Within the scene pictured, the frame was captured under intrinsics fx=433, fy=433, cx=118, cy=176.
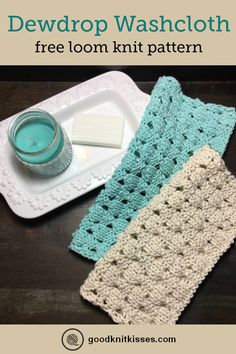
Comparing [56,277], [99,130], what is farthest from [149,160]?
[56,277]

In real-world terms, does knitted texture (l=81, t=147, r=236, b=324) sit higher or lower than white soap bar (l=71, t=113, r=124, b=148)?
lower

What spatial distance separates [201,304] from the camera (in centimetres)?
70

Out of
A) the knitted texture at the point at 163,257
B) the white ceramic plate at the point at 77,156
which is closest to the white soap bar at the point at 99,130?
the white ceramic plate at the point at 77,156

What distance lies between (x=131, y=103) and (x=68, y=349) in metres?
0.42

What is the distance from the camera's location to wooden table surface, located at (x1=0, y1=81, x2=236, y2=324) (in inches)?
27.5

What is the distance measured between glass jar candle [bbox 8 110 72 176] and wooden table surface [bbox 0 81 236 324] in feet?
0.27

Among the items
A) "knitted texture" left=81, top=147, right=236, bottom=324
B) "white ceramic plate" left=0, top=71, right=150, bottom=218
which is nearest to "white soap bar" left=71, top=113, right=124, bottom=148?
"white ceramic plate" left=0, top=71, right=150, bottom=218

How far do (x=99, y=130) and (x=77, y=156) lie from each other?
59 mm

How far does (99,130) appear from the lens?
0.74 m

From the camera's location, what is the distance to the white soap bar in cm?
74

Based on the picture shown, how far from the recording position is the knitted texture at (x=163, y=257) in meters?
0.68

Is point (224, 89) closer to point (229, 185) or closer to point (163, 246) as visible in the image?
point (229, 185)

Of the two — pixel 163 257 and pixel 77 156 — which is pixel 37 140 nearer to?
pixel 77 156

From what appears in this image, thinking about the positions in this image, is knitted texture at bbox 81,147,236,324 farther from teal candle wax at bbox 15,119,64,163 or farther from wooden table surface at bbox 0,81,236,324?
teal candle wax at bbox 15,119,64,163
